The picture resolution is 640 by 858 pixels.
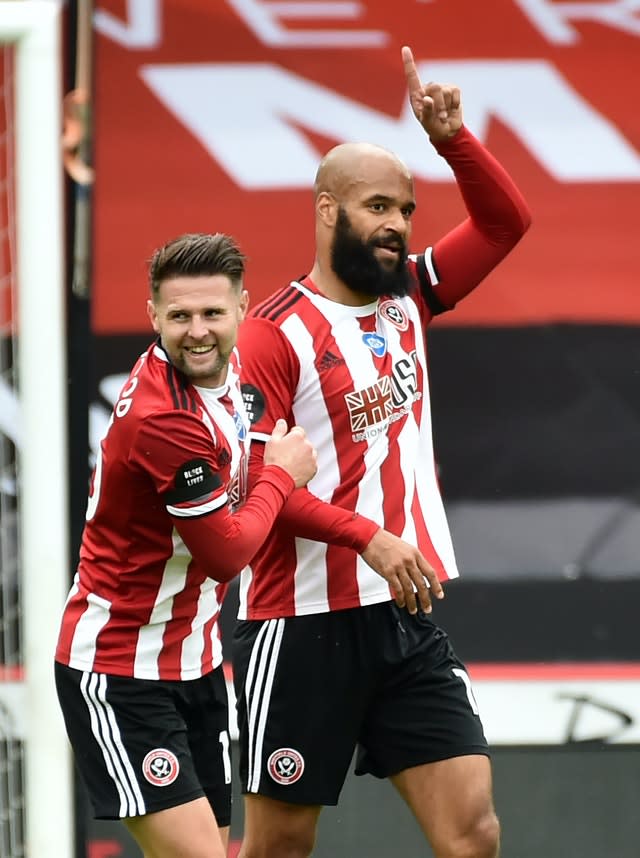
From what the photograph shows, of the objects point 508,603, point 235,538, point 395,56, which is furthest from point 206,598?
point 395,56

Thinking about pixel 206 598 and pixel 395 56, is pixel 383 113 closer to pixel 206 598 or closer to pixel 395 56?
pixel 395 56

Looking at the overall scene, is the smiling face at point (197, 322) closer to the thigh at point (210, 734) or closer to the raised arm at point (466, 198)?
→ the thigh at point (210, 734)

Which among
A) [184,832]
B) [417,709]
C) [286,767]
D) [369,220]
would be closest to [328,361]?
[369,220]

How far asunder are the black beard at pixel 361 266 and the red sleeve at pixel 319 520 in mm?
483

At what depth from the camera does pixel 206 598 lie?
10.7 feet

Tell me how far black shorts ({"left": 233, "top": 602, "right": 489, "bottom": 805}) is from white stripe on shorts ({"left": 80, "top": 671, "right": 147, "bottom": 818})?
0.57m

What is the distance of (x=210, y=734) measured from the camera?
10.8 ft

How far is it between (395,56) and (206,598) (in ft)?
6.97

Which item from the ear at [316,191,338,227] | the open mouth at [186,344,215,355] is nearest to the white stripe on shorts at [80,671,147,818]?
the open mouth at [186,344,215,355]

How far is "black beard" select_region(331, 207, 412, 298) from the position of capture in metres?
3.61

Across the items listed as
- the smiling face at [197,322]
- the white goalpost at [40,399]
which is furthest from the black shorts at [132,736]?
the smiling face at [197,322]

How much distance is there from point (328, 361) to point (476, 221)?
21.2 inches

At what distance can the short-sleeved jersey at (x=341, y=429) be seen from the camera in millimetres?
3566

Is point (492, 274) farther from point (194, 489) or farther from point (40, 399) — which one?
point (194, 489)
